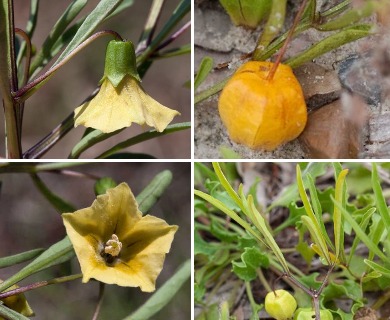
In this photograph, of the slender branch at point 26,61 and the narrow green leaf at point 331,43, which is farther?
the narrow green leaf at point 331,43

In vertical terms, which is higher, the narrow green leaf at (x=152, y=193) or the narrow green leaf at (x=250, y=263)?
the narrow green leaf at (x=152, y=193)

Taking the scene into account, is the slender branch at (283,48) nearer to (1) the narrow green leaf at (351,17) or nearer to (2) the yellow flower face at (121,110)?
(1) the narrow green leaf at (351,17)

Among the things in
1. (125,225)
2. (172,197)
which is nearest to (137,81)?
(125,225)

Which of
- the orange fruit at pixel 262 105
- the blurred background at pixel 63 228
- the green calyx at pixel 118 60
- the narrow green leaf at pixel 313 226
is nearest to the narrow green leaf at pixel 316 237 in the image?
the narrow green leaf at pixel 313 226

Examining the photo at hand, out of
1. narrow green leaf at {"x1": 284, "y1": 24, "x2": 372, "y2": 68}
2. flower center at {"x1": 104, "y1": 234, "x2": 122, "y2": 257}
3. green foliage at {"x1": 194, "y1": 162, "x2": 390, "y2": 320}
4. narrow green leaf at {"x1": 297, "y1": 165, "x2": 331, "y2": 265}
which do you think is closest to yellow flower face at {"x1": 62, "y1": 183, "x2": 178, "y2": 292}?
flower center at {"x1": 104, "y1": 234, "x2": 122, "y2": 257}

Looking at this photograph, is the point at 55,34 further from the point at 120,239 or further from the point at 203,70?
the point at 120,239

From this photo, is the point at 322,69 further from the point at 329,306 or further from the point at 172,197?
the point at 172,197

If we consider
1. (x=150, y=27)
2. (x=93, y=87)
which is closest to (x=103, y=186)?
(x=150, y=27)
